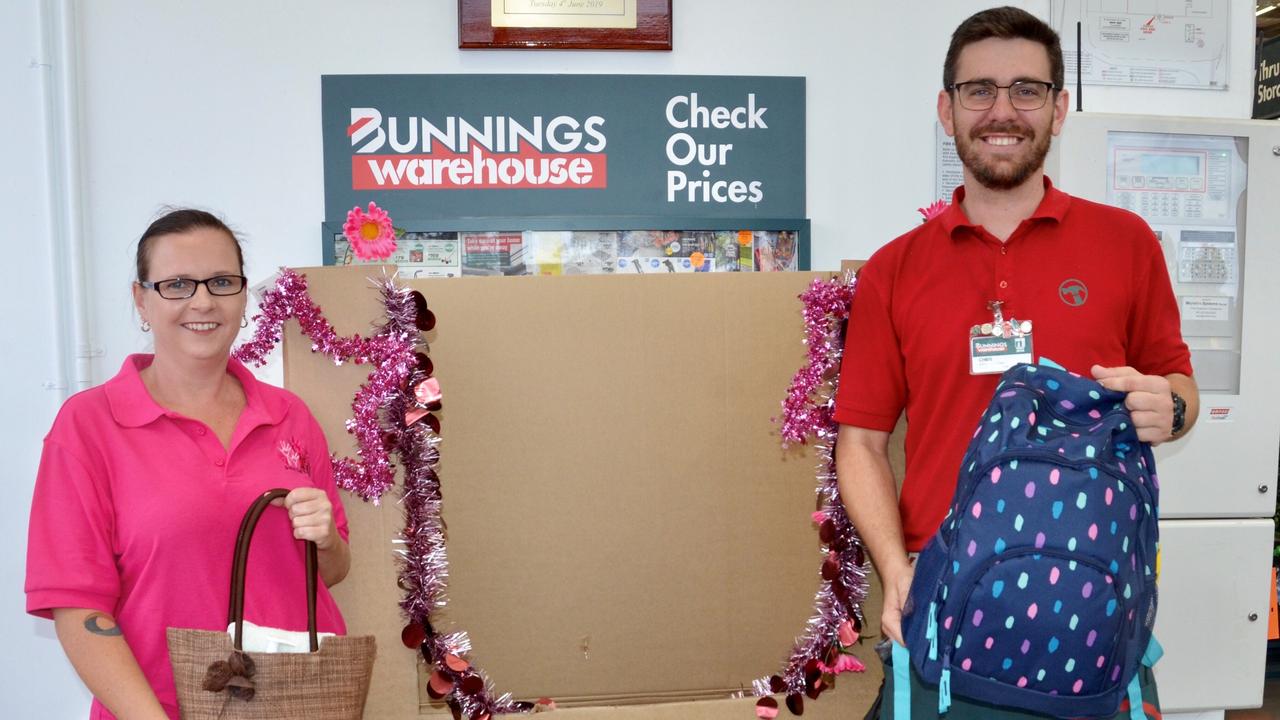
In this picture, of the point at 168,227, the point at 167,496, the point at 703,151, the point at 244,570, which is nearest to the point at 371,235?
the point at 168,227

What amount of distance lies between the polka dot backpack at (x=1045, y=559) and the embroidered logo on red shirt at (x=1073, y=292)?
0.25 m

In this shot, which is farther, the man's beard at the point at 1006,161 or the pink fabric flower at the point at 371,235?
the pink fabric flower at the point at 371,235

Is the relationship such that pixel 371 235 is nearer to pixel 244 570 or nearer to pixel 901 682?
pixel 244 570

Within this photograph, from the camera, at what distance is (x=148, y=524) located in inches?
55.1

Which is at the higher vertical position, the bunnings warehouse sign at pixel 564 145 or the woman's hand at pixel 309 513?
the bunnings warehouse sign at pixel 564 145

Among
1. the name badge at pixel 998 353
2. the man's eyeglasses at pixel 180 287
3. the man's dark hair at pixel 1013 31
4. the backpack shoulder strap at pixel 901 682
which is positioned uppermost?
the man's dark hair at pixel 1013 31

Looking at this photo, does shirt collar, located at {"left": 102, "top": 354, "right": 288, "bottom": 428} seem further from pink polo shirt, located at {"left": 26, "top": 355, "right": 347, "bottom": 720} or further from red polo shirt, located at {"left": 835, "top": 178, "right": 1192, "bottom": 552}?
red polo shirt, located at {"left": 835, "top": 178, "right": 1192, "bottom": 552}

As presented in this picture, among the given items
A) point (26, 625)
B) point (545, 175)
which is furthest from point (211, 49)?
point (26, 625)

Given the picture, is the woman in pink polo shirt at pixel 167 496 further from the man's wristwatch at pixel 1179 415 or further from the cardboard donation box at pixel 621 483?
the man's wristwatch at pixel 1179 415

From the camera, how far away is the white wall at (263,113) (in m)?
2.76

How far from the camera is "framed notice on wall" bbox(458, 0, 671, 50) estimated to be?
9.36 ft

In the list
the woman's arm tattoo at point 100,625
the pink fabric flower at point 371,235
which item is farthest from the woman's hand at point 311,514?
the pink fabric flower at point 371,235

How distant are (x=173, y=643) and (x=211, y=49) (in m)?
2.16

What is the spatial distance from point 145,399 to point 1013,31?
1.50m
